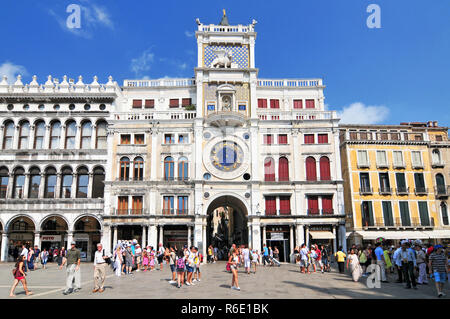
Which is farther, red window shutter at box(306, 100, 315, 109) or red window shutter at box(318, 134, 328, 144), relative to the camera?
red window shutter at box(306, 100, 315, 109)

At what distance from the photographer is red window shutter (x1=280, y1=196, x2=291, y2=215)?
37781 millimetres

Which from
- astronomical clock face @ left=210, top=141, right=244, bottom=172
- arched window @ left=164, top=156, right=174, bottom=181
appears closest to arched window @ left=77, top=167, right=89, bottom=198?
arched window @ left=164, top=156, right=174, bottom=181

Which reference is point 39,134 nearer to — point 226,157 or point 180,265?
point 226,157

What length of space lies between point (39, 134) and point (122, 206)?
41.3ft

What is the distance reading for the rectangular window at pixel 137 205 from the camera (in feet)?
124

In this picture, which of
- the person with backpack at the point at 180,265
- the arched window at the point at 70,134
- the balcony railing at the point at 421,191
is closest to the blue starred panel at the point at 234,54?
the arched window at the point at 70,134

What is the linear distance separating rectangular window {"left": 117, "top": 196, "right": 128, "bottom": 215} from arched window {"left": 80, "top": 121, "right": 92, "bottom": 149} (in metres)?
7.30

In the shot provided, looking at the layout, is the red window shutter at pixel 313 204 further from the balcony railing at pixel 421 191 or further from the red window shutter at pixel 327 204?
the balcony railing at pixel 421 191

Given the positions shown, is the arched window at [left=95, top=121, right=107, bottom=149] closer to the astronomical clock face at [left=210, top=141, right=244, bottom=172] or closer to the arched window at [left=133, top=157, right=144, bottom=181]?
the arched window at [left=133, top=157, right=144, bottom=181]

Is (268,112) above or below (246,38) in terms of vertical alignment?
below
